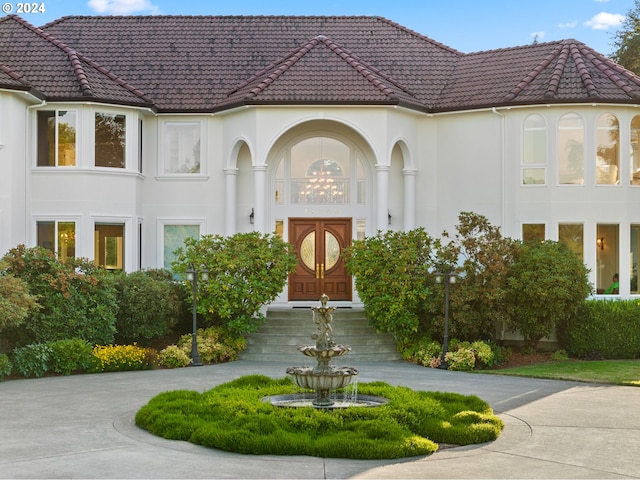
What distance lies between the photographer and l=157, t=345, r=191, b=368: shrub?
22.6m

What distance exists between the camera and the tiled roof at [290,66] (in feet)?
87.1

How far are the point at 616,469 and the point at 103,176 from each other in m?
18.1

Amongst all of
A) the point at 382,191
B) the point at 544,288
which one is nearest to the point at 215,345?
the point at 382,191

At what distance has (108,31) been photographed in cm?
3038

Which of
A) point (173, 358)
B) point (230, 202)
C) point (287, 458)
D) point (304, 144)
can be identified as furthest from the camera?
point (304, 144)

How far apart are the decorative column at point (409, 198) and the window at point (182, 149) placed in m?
6.04

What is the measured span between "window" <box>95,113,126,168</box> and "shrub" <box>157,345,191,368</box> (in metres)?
6.57

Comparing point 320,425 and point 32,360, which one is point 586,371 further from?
point 32,360

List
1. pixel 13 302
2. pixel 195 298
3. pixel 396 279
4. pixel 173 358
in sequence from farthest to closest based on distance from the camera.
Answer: pixel 396 279 → pixel 195 298 → pixel 173 358 → pixel 13 302

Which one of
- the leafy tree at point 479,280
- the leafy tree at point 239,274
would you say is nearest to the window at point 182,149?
the leafy tree at point 239,274

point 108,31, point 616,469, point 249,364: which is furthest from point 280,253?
point 616,469

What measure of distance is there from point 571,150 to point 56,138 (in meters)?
13.8

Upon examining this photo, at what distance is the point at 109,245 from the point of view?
26875 millimetres

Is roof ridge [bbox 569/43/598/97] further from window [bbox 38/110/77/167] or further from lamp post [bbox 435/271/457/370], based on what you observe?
window [bbox 38/110/77/167]
